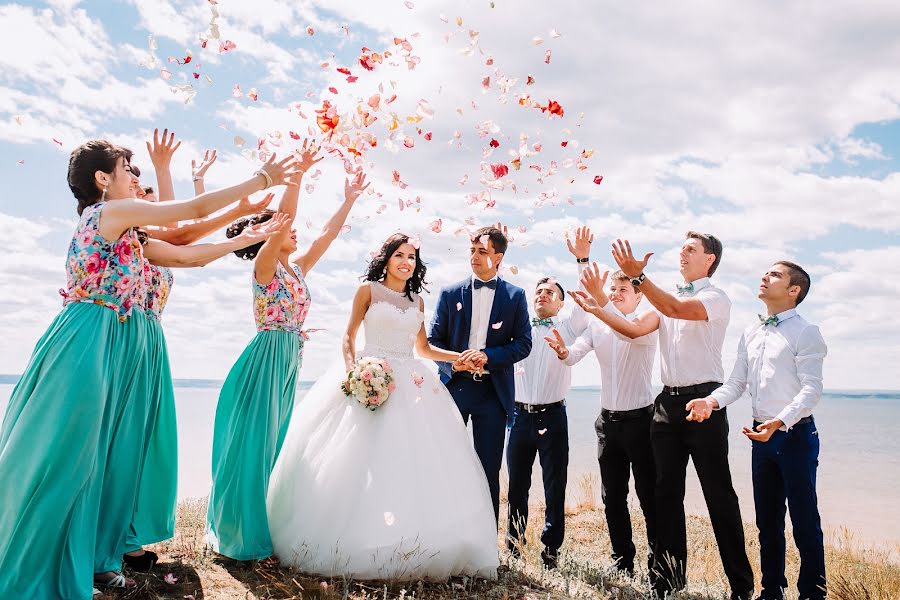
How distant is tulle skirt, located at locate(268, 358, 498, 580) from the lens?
478cm

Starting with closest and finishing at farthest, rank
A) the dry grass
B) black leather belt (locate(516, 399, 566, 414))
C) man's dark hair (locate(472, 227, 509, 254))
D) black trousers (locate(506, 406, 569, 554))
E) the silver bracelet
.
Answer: the silver bracelet, the dry grass, man's dark hair (locate(472, 227, 509, 254)), black trousers (locate(506, 406, 569, 554)), black leather belt (locate(516, 399, 566, 414))

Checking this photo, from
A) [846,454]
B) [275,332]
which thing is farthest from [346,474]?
[846,454]

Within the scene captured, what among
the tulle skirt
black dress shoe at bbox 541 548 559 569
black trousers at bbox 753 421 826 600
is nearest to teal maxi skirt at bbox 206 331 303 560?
the tulle skirt

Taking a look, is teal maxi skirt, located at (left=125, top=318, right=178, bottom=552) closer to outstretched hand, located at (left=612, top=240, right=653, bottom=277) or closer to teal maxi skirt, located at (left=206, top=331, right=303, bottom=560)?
teal maxi skirt, located at (left=206, top=331, right=303, bottom=560)

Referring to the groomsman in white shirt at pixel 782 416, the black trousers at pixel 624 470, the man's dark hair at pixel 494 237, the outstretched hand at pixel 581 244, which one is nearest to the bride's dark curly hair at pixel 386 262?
the man's dark hair at pixel 494 237

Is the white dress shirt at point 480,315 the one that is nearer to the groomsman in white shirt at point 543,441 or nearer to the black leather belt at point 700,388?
the groomsman in white shirt at point 543,441

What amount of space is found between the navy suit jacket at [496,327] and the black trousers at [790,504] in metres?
2.02

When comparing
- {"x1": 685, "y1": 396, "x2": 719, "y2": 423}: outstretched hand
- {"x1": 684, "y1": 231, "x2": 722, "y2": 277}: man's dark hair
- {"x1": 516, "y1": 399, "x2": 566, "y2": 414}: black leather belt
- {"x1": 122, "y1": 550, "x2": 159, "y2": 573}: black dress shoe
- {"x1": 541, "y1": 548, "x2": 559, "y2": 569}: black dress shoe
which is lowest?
{"x1": 541, "y1": 548, "x2": 559, "y2": 569}: black dress shoe

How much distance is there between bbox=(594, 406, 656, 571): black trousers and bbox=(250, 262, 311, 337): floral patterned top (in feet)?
9.59

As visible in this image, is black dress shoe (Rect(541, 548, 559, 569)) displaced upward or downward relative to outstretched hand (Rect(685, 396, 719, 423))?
downward

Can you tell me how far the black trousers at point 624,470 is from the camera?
5.98 metres

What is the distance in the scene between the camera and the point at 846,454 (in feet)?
115

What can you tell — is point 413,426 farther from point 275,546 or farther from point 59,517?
point 59,517

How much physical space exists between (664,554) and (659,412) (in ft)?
3.83
